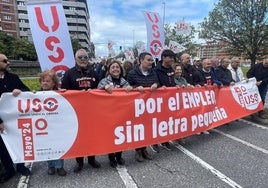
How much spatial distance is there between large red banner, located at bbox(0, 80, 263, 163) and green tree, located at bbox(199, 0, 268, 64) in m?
29.9

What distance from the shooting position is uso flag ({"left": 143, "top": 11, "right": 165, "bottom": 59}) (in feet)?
31.8

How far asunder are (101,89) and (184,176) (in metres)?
1.95

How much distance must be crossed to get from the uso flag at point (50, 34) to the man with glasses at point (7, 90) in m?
1.17

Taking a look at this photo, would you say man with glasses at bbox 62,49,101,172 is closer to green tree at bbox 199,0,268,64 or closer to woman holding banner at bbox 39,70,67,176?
woman holding banner at bbox 39,70,67,176

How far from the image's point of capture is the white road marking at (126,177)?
167 inches

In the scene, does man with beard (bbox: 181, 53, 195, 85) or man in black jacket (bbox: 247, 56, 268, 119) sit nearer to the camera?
man with beard (bbox: 181, 53, 195, 85)

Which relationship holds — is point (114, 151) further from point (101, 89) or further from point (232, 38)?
point (232, 38)

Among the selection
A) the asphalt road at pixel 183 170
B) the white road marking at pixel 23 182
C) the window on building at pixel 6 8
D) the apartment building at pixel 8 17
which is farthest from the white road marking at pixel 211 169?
the window on building at pixel 6 8

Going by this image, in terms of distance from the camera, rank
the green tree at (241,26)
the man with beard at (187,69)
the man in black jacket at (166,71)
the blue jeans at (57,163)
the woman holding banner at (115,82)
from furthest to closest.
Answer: the green tree at (241,26)
the man with beard at (187,69)
the man in black jacket at (166,71)
the woman holding banner at (115,82)
the blue jeans at (57,163)

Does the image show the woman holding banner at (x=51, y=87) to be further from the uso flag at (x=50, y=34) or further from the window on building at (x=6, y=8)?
the window on building at (x=6, y=8)

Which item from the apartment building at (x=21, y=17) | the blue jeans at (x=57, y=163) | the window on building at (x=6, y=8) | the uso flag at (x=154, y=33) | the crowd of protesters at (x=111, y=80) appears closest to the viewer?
the crowd of protesters at (x=111, y=80)

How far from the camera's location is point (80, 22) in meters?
98.1

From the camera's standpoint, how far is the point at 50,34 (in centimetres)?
573

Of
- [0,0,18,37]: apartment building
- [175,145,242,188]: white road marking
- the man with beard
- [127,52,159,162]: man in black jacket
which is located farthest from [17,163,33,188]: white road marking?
[0,0,18,37]: apartment building
